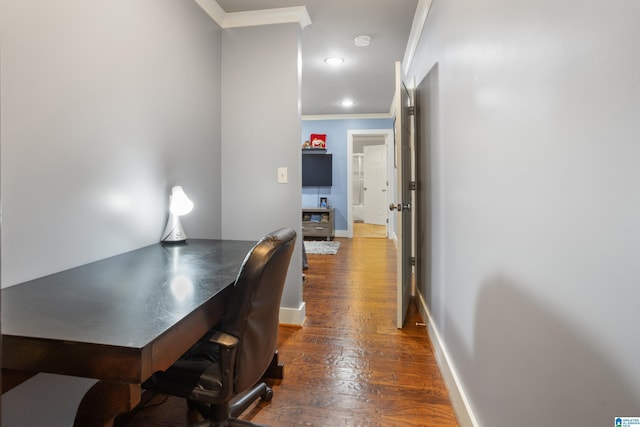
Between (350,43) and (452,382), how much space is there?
9.36 feet

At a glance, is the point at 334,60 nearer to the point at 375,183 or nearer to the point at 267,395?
the point at 267,395

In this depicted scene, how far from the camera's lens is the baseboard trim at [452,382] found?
1420 mm

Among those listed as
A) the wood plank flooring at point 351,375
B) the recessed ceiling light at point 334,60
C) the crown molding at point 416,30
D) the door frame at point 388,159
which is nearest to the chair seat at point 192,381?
the wood plank flooring at point 351,375

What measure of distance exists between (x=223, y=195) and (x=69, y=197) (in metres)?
1.31

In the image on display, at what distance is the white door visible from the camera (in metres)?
8.06

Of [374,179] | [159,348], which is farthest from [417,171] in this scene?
[374,179]

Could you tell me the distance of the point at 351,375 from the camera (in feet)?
6.17

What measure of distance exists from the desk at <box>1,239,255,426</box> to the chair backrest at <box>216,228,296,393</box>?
0.23 ft

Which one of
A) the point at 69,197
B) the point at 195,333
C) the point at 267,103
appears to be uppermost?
the point at 267,103

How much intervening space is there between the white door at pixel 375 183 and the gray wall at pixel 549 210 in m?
6.55

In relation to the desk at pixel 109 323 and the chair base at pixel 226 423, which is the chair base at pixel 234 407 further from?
the desk at pixel 109 323

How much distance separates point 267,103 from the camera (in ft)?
8.26

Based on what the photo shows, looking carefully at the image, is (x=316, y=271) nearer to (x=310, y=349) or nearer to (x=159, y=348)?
(x=310, y=349)

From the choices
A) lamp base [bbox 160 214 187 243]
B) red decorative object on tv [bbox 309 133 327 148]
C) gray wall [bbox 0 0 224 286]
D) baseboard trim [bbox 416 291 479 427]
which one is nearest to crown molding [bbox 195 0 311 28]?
gray wall [bbox 0 0 224 286]
